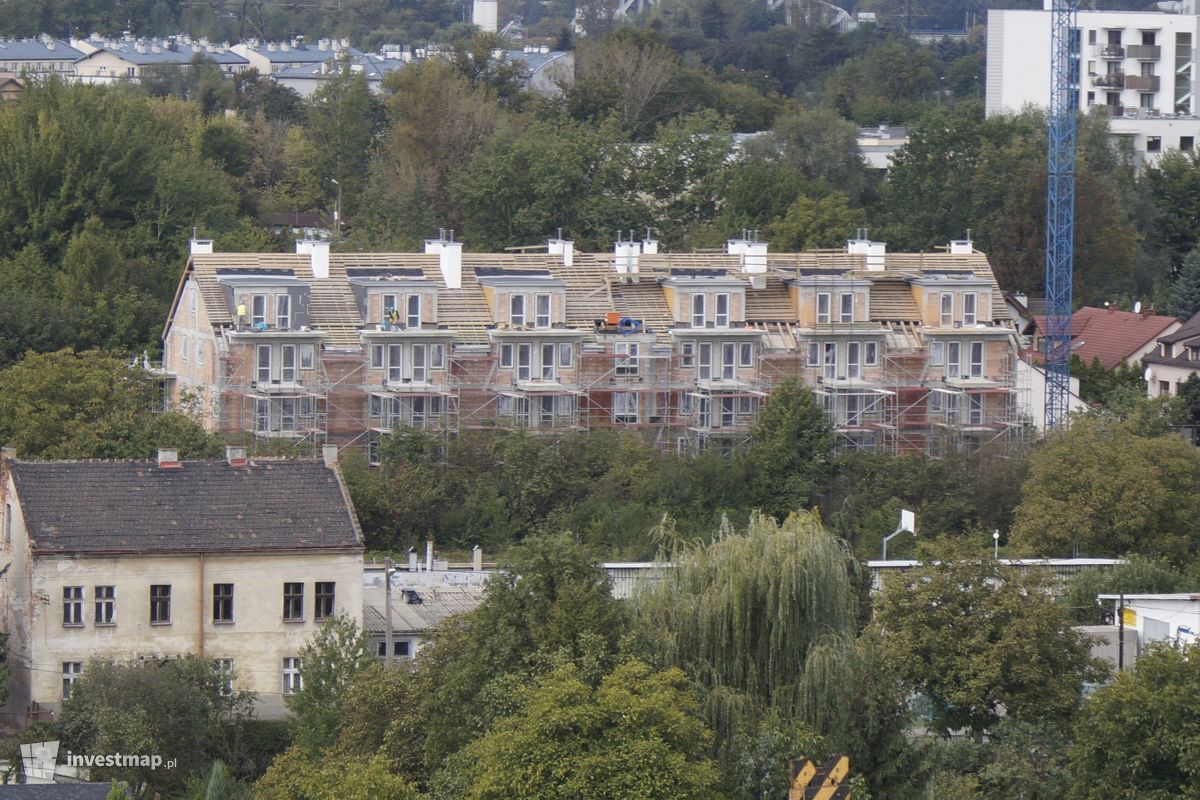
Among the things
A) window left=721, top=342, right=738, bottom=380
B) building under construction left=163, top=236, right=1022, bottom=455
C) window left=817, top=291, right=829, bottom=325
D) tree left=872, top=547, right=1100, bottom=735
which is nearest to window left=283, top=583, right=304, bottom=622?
tree left=872, top=547, right=1100, bottom=735

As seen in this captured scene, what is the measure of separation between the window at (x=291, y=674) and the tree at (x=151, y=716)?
1.91m

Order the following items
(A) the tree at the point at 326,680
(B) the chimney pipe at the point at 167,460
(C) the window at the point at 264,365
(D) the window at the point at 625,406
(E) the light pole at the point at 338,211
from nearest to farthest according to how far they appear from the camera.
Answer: (A) the tree at the point at 326,680
(B) the chimney pipe at the point at 167,460
(C) the window at the point at 264,365
(D) the window at the point at 625,406
(E) the light pole at the point at 338,211

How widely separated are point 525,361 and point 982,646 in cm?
2635

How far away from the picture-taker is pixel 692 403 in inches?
2472

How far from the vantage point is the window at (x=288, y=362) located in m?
60.1

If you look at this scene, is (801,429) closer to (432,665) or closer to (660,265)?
(660,265)

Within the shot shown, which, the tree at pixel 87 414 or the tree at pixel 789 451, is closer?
the tree at pixel 87 414

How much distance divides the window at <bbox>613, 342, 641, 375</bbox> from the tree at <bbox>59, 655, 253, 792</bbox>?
24023 millimetres

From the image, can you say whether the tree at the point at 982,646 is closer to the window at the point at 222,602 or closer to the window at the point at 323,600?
the window at the point at 323,600

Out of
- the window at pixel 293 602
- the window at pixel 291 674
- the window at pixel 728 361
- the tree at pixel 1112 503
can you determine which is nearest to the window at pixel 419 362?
the window at pixel 728 361

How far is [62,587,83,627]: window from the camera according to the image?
4031 centimetres

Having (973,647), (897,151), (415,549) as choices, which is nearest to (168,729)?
(973,647)

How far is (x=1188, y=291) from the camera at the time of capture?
3386 inches

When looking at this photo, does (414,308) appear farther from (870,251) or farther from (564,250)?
(870,251)
